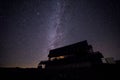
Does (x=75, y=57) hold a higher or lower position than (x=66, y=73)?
higher

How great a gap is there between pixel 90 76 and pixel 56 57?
33.9 feet

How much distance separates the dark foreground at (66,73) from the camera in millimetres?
11062

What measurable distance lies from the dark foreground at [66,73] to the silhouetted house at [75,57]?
3326 mm

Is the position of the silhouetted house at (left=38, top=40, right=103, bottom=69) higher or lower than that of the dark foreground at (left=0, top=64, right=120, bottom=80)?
higher

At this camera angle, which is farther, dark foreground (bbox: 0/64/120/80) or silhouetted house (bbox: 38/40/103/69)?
silhouetted house (bbox: 38/40/103/69)

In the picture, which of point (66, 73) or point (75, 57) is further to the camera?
point (75, 57)

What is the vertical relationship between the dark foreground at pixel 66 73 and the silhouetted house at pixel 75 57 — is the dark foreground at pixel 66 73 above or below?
below

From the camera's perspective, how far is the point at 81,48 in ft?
57.6

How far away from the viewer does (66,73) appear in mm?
12719

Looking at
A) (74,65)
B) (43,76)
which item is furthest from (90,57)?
(43,76)

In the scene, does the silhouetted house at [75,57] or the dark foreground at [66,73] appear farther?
the silhouetted house at [75,57]

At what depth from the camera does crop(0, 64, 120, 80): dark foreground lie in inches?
436

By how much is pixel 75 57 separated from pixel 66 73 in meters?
5.09

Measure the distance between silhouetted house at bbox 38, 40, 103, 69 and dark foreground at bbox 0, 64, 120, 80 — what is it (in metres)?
3.33
